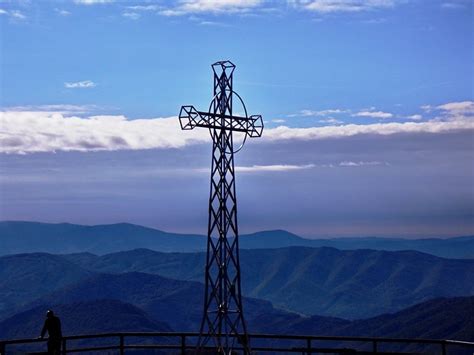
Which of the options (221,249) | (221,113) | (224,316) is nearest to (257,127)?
(221,113)

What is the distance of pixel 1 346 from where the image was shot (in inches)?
845

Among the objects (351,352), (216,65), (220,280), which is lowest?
(351,352)

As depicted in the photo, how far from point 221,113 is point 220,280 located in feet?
14.5

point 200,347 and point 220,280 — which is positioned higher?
point 220,280

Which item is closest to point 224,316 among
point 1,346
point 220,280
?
point 220,280

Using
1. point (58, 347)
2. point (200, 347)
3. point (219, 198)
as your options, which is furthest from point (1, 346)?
point (219, 198)

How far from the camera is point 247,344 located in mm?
21672

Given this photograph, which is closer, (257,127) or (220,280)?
(220,280)

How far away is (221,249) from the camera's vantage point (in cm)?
2161

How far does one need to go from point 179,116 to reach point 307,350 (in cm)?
673

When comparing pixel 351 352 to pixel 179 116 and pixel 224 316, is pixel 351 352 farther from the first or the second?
pixel 179 116

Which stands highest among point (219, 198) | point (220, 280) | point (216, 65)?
point (216, 65)

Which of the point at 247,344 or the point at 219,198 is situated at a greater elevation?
the point at 219,198

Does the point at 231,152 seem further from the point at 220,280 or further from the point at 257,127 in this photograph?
the point at 220,280
